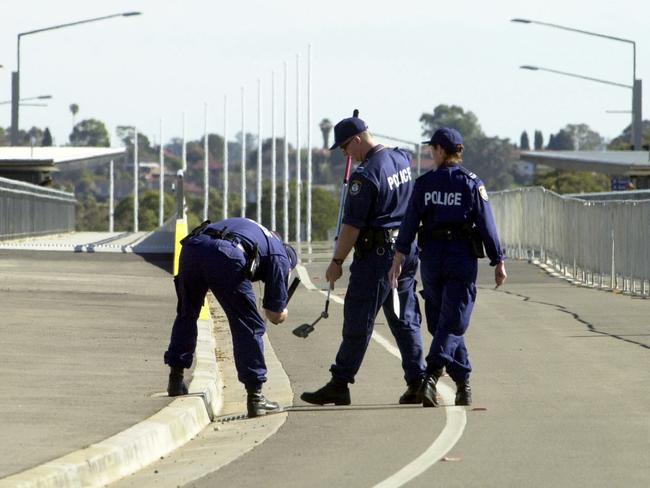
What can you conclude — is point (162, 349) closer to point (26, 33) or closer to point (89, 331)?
point (89, 331)

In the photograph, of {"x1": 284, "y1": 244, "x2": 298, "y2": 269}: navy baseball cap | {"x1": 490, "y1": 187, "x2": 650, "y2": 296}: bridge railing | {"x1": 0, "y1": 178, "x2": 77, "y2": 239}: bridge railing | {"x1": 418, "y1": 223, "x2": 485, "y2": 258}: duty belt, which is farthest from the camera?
{"x1": 0, "y1": 178, "x2": 77, "y2": 239}: bridge railing

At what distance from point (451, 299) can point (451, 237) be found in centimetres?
40

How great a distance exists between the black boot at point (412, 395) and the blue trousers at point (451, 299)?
0.23 metres

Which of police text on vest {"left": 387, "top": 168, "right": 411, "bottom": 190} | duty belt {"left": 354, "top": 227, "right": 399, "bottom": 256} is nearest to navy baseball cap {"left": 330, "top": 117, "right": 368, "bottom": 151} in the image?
police text on vest {"left": 387, "top": 168, "right": 411, "bottom": 190}

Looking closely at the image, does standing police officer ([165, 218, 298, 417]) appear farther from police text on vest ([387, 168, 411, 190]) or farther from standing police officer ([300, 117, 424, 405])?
police text on vest ([387, 168, 411, 190])

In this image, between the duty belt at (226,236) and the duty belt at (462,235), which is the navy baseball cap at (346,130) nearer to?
the duty belt at (462,235)

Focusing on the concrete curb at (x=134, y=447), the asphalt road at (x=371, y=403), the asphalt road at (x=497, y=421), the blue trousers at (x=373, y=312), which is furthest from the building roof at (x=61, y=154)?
the concrete curb at (x=134, y=447)

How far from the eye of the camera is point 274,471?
31.3 feet

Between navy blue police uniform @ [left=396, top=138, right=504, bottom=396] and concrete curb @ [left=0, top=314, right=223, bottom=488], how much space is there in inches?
62.2

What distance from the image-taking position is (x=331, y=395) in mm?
12438

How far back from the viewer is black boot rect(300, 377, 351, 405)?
40.8 ft

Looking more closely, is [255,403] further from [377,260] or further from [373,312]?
[377,260]

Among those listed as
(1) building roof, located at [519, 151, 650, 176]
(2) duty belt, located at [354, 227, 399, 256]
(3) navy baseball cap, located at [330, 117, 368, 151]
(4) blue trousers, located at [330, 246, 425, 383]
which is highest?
(1) building roof, located at [519, 151, 650, 176]

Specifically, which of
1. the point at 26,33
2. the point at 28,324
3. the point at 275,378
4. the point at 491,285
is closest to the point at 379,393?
the point at 275,378
